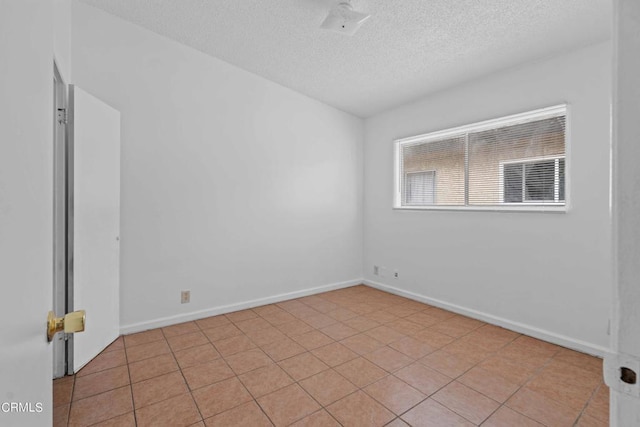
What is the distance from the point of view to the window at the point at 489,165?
274 centimetres

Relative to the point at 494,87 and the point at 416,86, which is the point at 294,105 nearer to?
the point at 416,86

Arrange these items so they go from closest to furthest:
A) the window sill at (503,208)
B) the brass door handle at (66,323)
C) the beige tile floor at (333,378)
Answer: the brass door handle at (66,323) < the beige tile floor at (333,378) < the window sill at (503,208)

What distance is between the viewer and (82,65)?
255 centimetres

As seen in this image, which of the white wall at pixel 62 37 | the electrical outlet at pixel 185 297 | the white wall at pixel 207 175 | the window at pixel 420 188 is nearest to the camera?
the white wall at pixel 62 37

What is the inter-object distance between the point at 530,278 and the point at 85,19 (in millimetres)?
4606

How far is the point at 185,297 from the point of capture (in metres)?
3.08

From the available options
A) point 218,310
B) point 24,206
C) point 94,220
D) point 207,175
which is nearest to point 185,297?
point 218,310

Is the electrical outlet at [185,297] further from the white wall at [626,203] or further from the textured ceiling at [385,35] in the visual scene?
the white wall at [626,203]

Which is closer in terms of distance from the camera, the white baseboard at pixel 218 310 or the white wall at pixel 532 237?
the white wall at pixel 532 237

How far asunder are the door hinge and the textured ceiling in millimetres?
1152

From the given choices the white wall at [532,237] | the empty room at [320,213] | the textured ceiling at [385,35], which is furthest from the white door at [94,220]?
the white wall at [532,237]

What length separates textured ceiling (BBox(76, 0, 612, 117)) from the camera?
2.23 meters

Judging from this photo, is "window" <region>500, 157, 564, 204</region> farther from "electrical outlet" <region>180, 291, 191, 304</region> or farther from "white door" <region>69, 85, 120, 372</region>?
"white door" <region>69, 85, 120, 372</region>

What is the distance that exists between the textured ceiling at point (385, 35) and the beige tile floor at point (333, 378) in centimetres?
260
